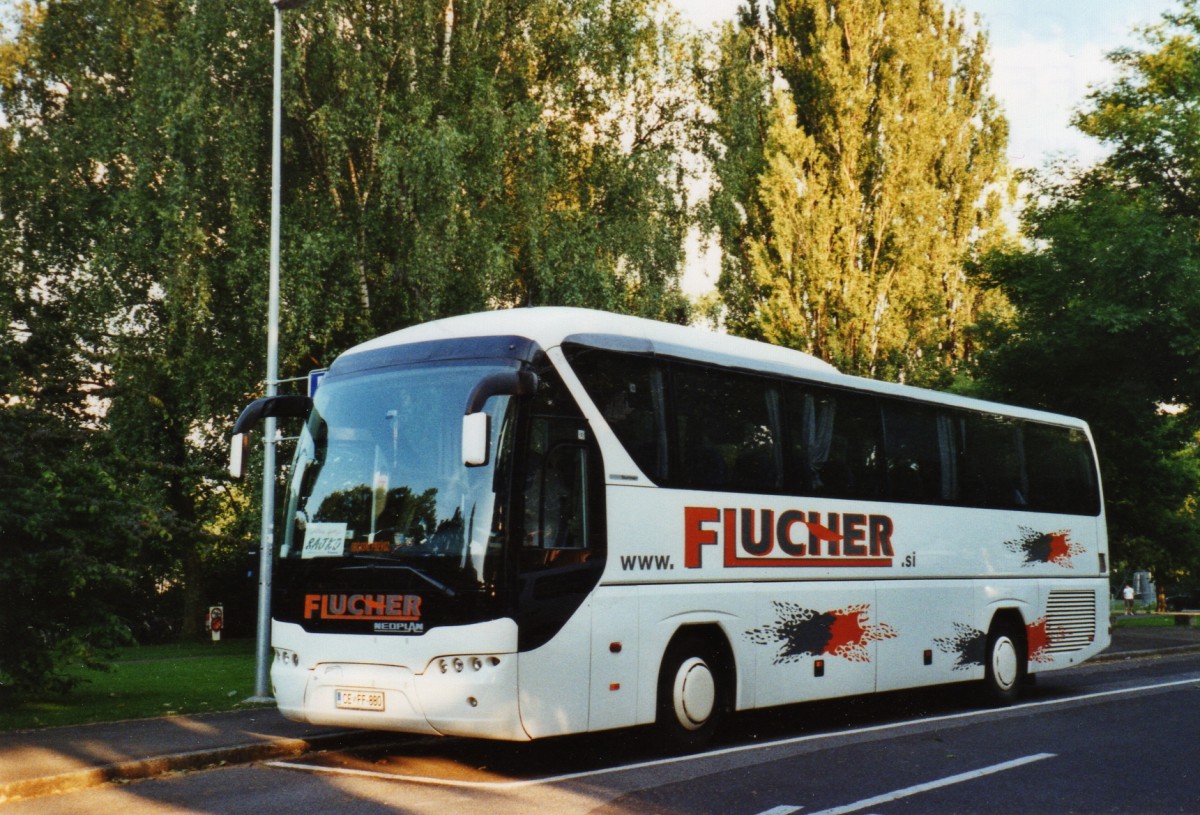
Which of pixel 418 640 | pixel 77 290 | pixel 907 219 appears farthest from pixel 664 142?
pixel 418 640

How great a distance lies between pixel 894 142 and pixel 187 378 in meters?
20.1

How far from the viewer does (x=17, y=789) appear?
326 inches

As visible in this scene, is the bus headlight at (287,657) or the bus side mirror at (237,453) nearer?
the bus headlight at (287,657)

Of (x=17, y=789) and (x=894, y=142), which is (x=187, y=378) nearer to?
(x=17, y=789)

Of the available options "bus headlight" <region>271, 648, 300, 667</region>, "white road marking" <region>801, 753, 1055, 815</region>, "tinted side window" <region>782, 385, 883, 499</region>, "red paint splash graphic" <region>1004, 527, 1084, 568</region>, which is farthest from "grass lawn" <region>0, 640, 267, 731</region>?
"red paint splash graphic" <region>1004, 527, 1084, 568</region>

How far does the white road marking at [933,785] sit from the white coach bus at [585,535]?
7.35ft

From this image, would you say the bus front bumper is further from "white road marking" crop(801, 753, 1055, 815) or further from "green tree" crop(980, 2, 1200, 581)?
"green tree" crop(980, 2, 1200, 581)

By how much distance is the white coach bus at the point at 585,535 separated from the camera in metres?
8.86

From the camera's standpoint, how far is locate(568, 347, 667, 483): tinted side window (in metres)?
9.76

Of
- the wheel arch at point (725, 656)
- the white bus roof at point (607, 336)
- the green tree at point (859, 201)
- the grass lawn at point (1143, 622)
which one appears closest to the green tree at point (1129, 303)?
the green tree at point (859, 201)

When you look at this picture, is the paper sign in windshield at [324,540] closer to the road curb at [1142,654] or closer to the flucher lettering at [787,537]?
the flucher lettering at [787,537]

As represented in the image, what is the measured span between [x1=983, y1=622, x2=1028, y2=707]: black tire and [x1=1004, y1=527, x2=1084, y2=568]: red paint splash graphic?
0.91m

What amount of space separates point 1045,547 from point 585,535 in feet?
27.4

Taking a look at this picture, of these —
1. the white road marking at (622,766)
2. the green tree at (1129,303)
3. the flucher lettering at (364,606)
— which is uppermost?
the green tree at (1129,303)
